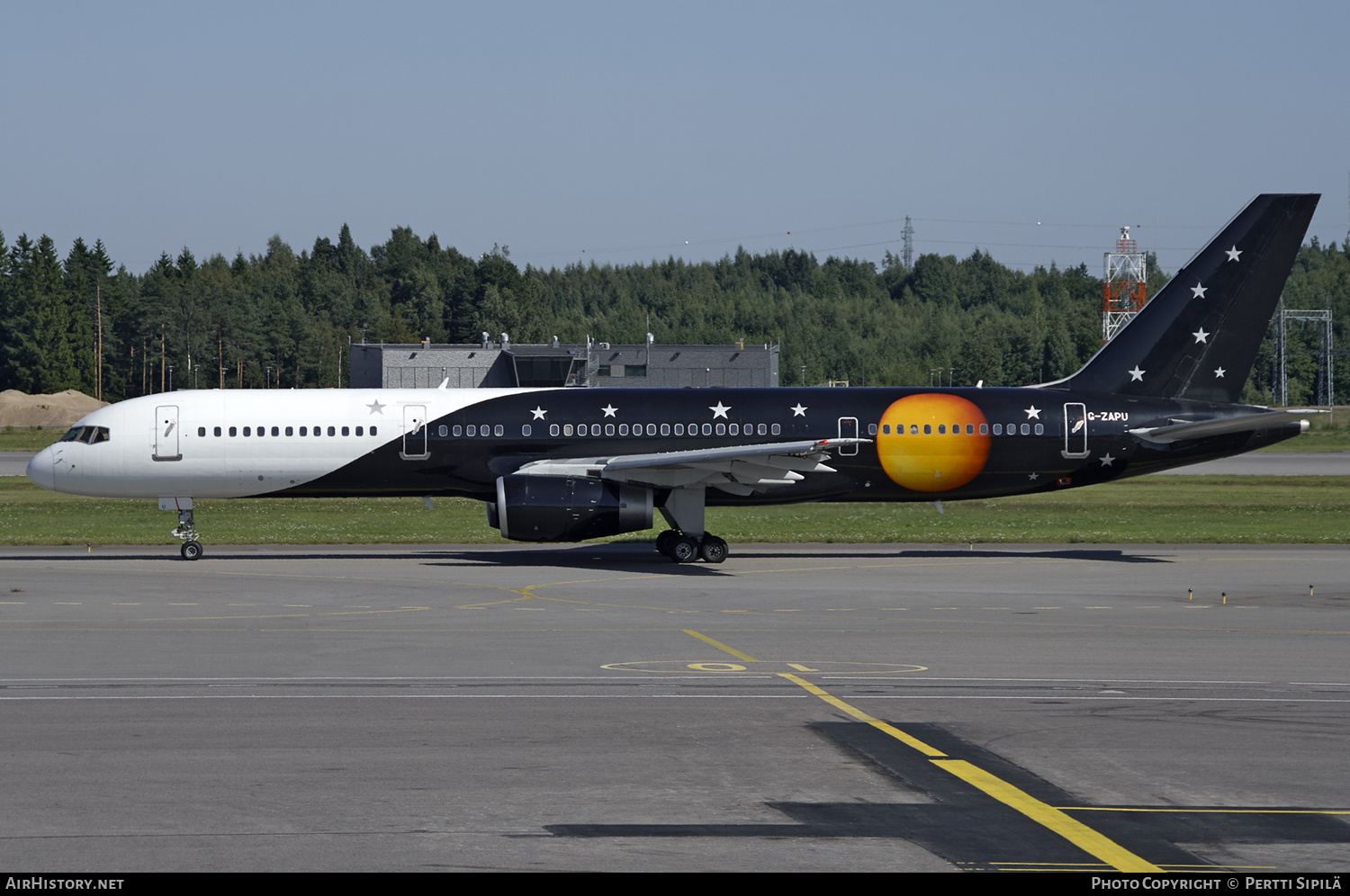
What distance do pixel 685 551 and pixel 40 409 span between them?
424 ft

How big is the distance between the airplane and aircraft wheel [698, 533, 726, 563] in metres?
0.07

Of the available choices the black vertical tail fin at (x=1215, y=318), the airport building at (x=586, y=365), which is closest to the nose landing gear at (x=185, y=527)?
the black vertical tail fin at (x=1215, y=318)

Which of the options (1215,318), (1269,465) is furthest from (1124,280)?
(1215,318)

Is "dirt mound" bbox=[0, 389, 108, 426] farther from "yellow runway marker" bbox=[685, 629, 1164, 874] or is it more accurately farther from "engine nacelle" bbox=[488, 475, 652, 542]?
"yellow runway marker" bbox=[685, 629, 1164, 874]

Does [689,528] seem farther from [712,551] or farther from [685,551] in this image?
[712,551]

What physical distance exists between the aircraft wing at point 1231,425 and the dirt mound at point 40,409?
128124mm

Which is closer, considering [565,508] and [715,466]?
[565,508]

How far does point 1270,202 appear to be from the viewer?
35.2 metres

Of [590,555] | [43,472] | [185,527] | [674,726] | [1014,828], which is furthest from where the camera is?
[590,555]

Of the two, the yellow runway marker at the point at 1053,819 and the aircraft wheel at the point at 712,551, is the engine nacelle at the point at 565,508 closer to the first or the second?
the aircraft wheel at the point at 712,551

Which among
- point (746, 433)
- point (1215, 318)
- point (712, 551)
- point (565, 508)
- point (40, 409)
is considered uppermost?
point (40, 409)

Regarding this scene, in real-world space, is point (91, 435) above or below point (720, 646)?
above

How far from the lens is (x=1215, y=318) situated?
35562mm
